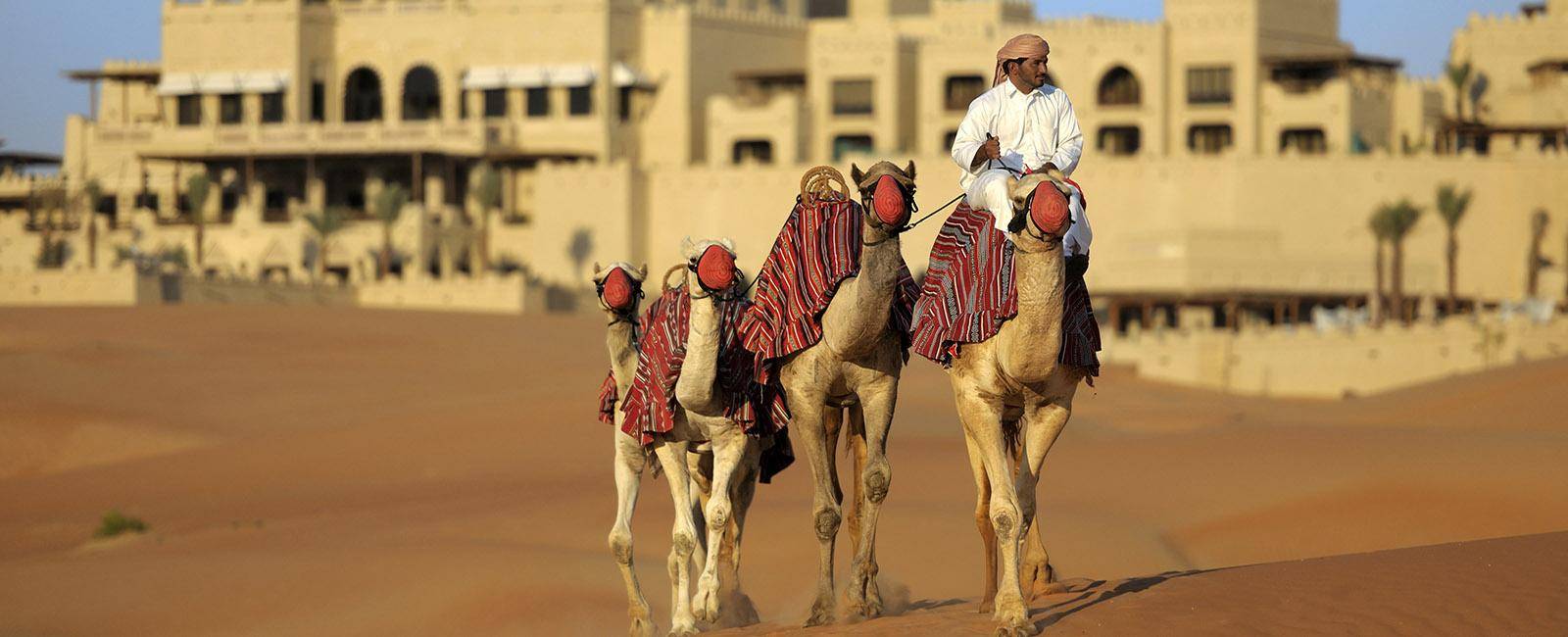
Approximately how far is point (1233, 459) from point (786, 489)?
6972 mm

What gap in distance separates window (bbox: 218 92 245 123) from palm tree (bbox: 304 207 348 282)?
31.1 feet

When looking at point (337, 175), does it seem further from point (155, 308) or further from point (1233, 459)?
point (1233, 459)

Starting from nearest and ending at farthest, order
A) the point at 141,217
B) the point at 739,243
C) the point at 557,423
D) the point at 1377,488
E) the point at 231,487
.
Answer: the point at 1377,488 < the point at 231,487 < the point at 557,423 < the point at 739,243 < the point at 141,217

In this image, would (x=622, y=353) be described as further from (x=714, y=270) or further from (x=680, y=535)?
(x=714, y=270)

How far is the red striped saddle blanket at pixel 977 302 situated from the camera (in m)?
13.4

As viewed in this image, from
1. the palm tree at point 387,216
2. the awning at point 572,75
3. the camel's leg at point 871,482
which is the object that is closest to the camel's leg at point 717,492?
the camel's leg at point 871,482

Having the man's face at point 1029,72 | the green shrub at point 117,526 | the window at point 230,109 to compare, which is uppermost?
the window at point 230,109

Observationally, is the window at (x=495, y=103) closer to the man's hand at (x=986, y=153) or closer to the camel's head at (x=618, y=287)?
the camel's head at (x=618, y=287)

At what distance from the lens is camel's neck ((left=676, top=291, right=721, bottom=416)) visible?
597 inches

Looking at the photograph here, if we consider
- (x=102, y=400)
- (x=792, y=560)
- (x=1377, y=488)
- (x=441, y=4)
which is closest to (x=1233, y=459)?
(x=1377, y=488)

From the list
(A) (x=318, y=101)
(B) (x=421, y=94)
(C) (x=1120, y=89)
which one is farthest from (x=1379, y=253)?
(A) (x=318, y=101)

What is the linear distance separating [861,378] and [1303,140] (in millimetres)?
69203

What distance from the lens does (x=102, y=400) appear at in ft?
170

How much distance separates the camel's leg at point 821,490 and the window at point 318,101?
77477 mm
